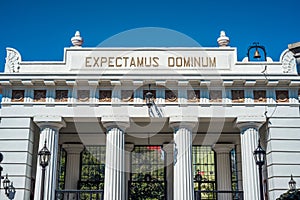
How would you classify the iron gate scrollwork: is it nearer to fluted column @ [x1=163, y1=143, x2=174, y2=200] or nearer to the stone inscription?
fluted column @ [x1=163, y1=143, x2=174, y2=200]

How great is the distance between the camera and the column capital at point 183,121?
912 inches

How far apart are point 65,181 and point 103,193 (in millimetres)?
6175

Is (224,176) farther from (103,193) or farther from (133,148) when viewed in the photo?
(103,193)

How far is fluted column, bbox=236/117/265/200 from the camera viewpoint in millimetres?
22438

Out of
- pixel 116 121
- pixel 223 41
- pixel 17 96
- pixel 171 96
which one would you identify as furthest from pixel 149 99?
pixel 17 96

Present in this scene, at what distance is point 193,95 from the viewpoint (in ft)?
77.6

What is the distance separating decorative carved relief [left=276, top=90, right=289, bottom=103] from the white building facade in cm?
6

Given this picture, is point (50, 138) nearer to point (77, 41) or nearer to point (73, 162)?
point (73, 162)

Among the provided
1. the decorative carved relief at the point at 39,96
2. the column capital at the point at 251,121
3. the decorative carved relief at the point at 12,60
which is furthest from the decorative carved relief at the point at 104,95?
the column capital at the point at 251,121

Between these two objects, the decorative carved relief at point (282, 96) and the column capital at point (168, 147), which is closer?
the decorative carved relief at point (282, 96)

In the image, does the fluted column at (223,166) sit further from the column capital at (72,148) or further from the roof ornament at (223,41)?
the column capital at (72,148)

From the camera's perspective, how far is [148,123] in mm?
25047

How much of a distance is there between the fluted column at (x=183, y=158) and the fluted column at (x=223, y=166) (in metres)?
5.94

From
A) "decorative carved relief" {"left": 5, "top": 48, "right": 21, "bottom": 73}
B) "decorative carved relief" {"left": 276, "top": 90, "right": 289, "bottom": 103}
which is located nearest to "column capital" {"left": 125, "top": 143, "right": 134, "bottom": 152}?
"decorative carved relief" {"left": 5, "top": 48, "right": 21, "bottom": 73}
